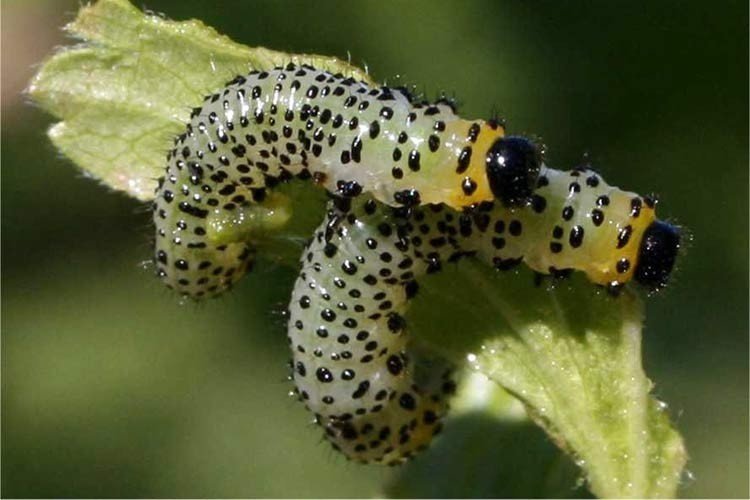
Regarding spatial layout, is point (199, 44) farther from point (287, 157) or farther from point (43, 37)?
point (43, 37)

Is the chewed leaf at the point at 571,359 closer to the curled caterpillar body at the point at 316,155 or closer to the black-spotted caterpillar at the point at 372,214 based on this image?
the black-spotted caterpillar at the point at 372,214

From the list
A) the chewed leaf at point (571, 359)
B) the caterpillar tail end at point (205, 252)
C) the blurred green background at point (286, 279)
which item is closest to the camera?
the chewed leaf at point (571, 359)

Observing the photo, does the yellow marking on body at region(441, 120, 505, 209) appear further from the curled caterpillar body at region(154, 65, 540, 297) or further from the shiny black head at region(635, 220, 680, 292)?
the shiny black head at region(635, 220, 680, 292)

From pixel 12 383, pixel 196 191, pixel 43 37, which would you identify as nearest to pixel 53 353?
pixel 12 383

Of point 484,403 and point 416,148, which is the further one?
point 484,403

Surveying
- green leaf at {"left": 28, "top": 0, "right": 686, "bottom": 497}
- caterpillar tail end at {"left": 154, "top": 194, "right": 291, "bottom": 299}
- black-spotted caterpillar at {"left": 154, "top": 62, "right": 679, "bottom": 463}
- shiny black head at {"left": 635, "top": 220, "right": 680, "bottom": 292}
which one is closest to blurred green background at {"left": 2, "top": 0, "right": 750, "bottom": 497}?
caterpillar tail end at {"left": 154, "top": 194, "right": 291, "bottom": 299}

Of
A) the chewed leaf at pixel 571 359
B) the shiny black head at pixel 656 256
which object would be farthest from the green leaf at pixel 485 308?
the shiny black head at pixel 656 256

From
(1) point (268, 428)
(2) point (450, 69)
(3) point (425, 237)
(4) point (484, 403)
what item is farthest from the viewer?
(1) point (268, 428)
